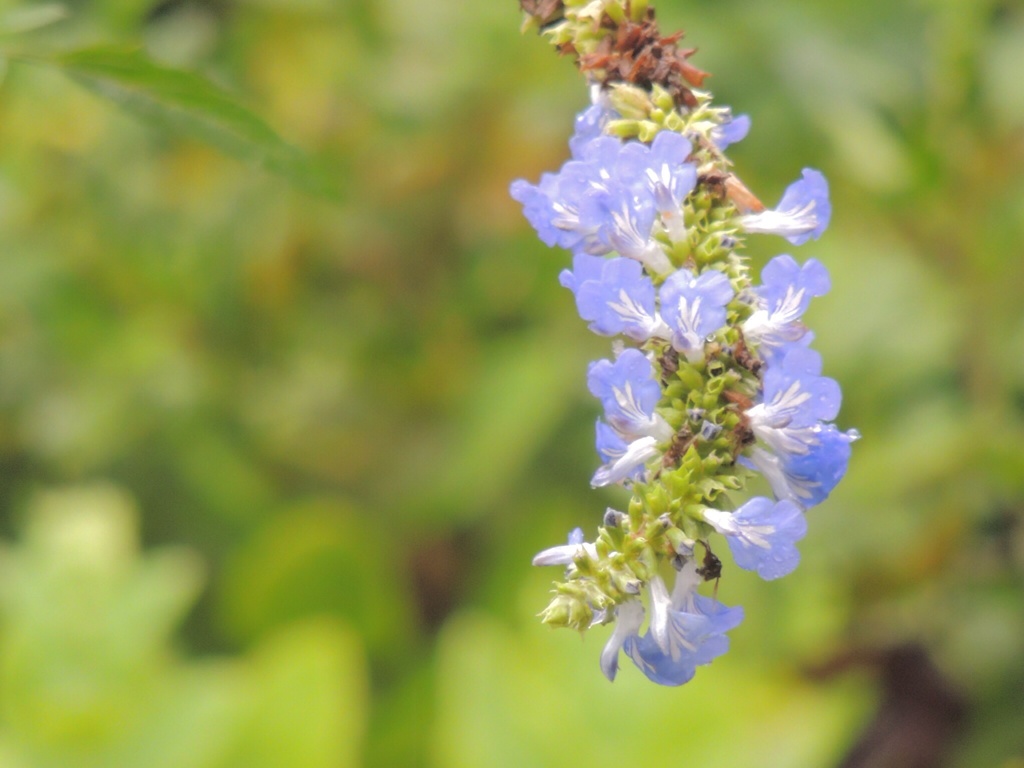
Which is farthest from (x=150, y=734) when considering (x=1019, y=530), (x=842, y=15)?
(x=842, y=15)

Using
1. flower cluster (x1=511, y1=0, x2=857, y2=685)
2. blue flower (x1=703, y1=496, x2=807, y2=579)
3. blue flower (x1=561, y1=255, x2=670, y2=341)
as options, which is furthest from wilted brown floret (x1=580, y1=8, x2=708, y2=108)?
blue flower (x1=703, y1=496, x2=807, y2=579)

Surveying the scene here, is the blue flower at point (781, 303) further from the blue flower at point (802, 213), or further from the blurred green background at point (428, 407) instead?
the blurred green background at point (428, 407)

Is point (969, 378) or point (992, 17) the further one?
point (992, 17)

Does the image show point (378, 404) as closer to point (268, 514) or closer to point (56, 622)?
point (268, 514)

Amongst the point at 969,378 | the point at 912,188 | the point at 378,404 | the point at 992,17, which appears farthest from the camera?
the point at 378,404

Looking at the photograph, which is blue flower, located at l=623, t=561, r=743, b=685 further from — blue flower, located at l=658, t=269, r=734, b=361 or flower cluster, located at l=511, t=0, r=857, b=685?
blue flower, located at l=658, t=269, r=734, b=361

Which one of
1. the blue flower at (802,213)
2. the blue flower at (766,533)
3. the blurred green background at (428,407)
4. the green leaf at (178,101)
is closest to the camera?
the blue flower at (766,533)

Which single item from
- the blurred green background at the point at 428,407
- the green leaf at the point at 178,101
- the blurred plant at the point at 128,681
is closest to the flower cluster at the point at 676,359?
the green leaf at the point at 178,101

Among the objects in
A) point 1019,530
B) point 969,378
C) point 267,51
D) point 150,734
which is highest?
point 267,51
